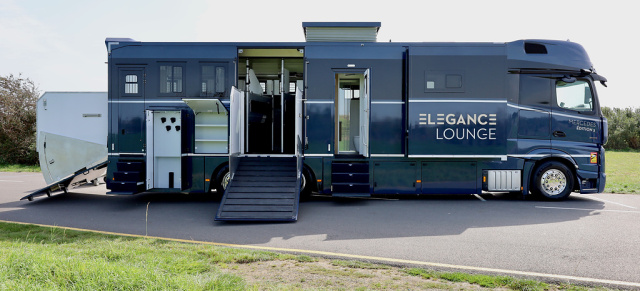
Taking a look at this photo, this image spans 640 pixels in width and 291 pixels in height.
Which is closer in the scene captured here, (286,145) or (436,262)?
(436,262)

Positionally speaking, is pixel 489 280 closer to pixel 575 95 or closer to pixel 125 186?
pixel 575 95

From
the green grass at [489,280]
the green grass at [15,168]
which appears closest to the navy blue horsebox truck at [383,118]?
the green grass at [489,280]

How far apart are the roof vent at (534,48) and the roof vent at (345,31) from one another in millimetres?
3438

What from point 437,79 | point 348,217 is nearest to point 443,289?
point 348,217

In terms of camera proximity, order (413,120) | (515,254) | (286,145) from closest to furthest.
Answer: (515,254)
(413,120)
(286,145)

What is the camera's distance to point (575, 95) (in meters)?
9.00

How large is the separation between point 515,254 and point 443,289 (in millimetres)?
1869

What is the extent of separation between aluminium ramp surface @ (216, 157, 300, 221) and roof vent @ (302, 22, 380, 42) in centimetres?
305

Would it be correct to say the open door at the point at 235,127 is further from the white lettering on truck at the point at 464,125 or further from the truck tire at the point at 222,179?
the white lettering on truck at the point at 464,125

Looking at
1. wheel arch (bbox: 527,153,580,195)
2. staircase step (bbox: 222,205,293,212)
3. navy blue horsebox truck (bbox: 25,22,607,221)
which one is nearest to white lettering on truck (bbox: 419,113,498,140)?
navy blue horsebox truck (bbox: 25,22,607,221)

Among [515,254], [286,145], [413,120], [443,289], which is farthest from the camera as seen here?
[286,145]

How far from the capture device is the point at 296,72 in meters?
10.3

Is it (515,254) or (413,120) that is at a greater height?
(413,120)

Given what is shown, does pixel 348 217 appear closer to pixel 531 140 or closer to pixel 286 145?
pixel 286 145
